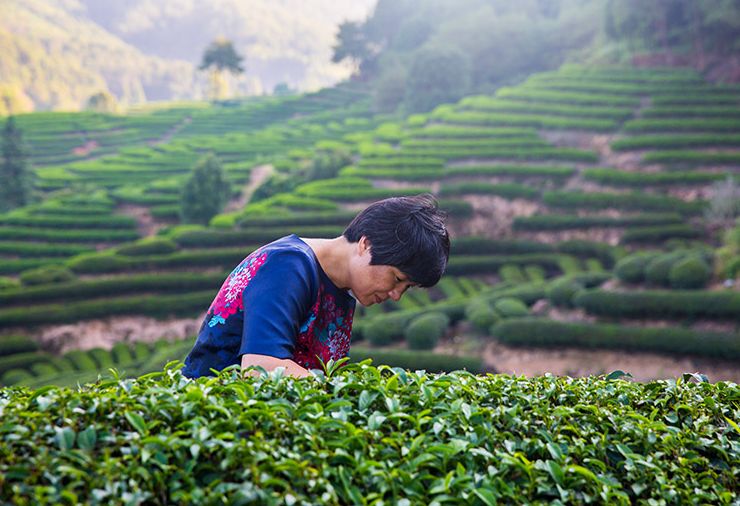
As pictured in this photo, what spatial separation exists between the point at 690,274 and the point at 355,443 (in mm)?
14365

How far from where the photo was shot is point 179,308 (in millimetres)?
19953

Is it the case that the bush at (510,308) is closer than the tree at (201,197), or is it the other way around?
the bush at (510,308)

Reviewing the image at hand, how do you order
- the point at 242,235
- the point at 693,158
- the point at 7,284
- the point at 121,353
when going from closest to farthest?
the point at 121,353 < the point at 7,284 < the point at 242,235 < the point at 693,158

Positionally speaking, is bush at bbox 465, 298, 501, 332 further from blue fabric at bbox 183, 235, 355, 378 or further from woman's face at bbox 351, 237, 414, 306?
woman's face at bbox 351, 237, 414, 306

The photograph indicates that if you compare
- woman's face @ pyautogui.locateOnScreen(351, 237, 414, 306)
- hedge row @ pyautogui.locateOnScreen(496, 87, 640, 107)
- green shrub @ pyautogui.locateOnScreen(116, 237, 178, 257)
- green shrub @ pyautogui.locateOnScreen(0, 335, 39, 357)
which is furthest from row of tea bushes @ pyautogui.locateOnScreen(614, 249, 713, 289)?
hedge row @ pyautogui.locateOnScreen(496, 87, 640, 107)

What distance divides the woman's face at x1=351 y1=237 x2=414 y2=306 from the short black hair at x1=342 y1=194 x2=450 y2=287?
3 centimetres

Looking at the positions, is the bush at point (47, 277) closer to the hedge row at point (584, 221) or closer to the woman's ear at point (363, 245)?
the hedge row at point (584, 221)

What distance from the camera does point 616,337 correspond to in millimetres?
13914

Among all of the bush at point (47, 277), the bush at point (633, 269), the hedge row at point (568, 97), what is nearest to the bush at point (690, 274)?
the bush at point (633, 269)

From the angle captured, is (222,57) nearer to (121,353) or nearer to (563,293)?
(121,353)

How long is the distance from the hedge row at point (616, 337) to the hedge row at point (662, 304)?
1.90 feet

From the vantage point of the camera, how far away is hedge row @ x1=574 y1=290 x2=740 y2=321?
45.5 feet

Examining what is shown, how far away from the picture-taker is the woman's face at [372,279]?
2854mm

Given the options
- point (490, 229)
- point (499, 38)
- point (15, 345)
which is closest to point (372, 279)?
point (15, 345)
